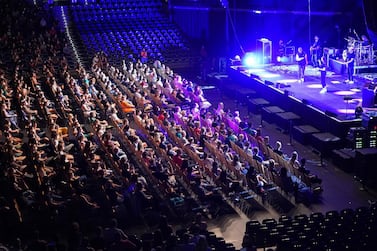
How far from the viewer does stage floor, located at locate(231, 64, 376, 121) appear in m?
18.5

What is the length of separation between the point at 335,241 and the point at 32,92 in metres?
16.8

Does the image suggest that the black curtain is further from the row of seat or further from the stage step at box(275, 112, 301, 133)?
the row of seat

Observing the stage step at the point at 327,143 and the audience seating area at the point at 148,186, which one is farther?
the stage step at the point at 327,143

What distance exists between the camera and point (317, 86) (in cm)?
2200

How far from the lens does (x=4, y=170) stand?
13773 millimetres

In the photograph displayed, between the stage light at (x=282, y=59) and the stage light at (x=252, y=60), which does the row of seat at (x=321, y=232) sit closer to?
the stage light at (x=282, y=59)

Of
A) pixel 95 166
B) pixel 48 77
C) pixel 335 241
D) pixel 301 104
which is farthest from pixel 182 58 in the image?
pixel 335 241

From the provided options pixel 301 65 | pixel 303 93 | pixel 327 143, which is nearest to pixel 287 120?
pixel 303 93

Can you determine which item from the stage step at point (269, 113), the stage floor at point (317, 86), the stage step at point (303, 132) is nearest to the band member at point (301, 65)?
the stage floor at point (317, 86)

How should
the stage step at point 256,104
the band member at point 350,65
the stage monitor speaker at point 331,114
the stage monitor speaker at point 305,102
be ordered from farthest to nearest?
the band member at point 350,65 < the stage step at point 256,104 < the stage monitor speaker at point 305,102 < the stage monitor speaker at point 331,114

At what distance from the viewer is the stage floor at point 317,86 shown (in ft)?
60.6

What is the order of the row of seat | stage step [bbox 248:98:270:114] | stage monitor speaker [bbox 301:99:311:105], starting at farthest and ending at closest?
stage step [bbox 248:98:270:114], stage monitor speaker [bbox 301:99:311:105], the row of seat

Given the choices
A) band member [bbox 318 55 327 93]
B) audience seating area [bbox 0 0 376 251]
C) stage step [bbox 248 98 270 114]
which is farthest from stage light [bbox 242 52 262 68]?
audience seating area [bbox 0 0 376 251]

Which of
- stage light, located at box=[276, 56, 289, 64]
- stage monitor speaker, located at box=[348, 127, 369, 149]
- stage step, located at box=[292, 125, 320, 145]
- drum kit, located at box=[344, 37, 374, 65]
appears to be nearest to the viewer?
stage monitor speaker, located at box=[348, 127, 369, 149]
